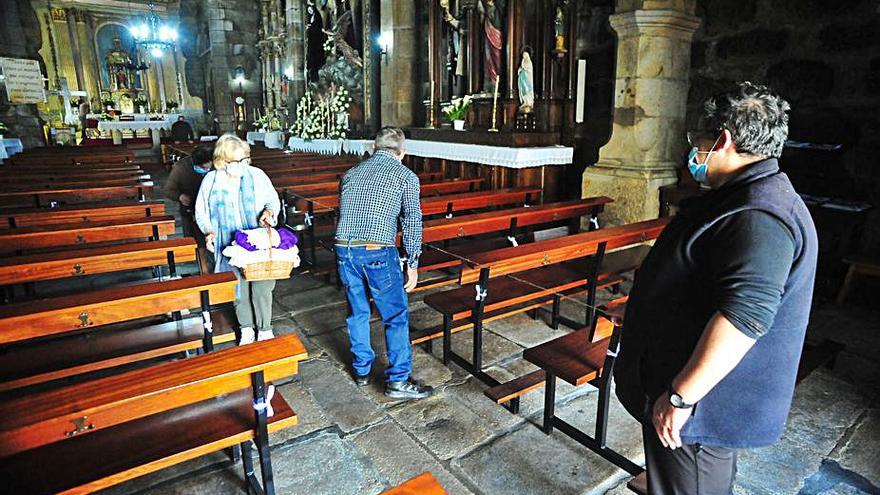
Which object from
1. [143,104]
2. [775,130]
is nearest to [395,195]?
[775,130]

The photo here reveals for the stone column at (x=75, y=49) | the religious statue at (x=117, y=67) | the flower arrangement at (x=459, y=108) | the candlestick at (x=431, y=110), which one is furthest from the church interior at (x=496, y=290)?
the stone column at (x=75, y=49)

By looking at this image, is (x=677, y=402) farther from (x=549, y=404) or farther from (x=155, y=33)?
(x=155, y=33)

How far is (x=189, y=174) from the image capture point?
193 inches

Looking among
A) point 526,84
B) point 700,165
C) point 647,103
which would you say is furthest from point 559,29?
point 700,165

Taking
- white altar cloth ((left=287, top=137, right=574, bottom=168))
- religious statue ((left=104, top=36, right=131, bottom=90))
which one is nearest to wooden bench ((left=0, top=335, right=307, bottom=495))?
white altar cloth ((left=287, top=137, right=574, bottom=168))

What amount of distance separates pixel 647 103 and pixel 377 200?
4.27 metres

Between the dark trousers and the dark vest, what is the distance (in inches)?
2.7

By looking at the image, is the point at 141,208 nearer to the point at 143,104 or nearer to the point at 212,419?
the point at 212,419

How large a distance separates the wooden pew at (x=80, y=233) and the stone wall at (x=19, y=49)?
41.0ft

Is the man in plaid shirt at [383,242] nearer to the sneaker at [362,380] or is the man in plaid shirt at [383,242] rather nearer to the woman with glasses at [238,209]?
the sneaker at [362,380]

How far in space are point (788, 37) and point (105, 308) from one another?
6.44 metres

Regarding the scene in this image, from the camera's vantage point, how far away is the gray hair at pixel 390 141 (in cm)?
318

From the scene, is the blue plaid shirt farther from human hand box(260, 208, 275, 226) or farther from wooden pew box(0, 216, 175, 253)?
wooden pew box(0, 216, 175, 253)

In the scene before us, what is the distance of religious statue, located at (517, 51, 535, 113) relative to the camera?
7875 millimetres
